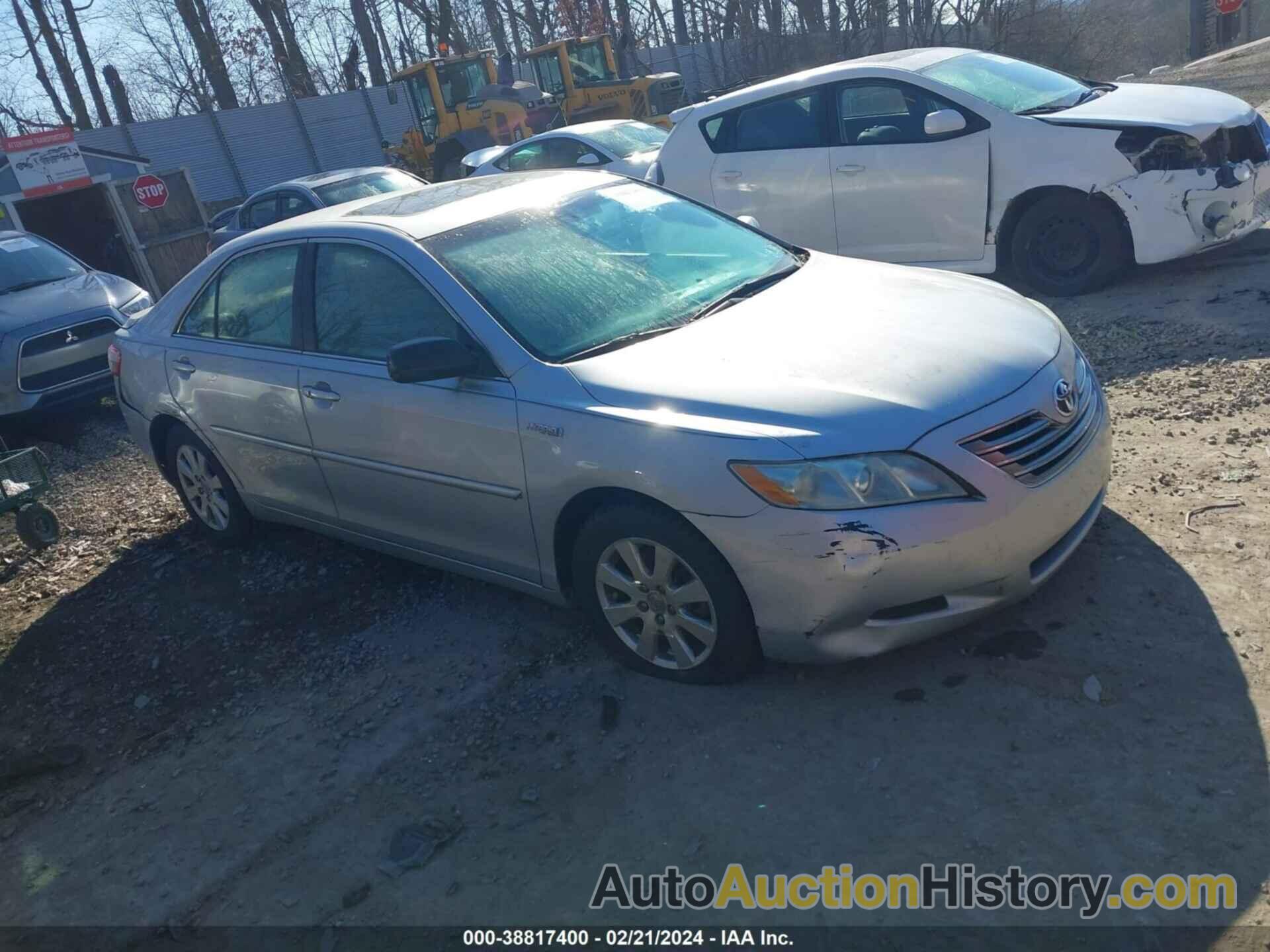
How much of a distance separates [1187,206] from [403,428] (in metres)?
5.07

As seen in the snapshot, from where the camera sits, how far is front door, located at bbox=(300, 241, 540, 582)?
12.2 feet

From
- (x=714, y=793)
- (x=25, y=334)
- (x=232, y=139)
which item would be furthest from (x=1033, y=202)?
(x=232, y=139)

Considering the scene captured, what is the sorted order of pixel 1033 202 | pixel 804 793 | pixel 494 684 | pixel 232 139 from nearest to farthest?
pixel 804 793 < pixel 494 684 < pixel 1033 202 < pixel 232 139

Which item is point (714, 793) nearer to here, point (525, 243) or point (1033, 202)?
point (525, 243)

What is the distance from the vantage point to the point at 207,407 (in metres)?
5.02

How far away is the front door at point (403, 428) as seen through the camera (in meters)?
3.72

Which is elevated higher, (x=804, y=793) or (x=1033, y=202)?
(x=1033, y=202)

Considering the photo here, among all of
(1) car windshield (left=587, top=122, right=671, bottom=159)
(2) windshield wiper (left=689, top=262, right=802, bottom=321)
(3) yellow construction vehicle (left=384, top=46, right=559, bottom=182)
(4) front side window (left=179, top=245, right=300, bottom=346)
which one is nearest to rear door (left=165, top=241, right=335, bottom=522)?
(4) front side window (left=179, top=245, right=300, bottom=346)

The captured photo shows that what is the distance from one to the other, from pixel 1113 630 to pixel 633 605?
1541 mm

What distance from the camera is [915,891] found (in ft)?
8.43

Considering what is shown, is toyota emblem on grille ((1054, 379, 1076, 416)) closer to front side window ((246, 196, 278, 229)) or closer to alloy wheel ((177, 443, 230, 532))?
alloy wheel ((177, 443, 230, 532))

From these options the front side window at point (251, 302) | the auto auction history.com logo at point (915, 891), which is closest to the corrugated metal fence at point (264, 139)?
the front side window at point (251, 302)

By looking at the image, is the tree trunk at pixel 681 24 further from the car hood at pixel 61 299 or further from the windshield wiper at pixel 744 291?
the windshield wiper at pixel 744 291

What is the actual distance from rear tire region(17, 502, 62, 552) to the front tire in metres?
3.95
